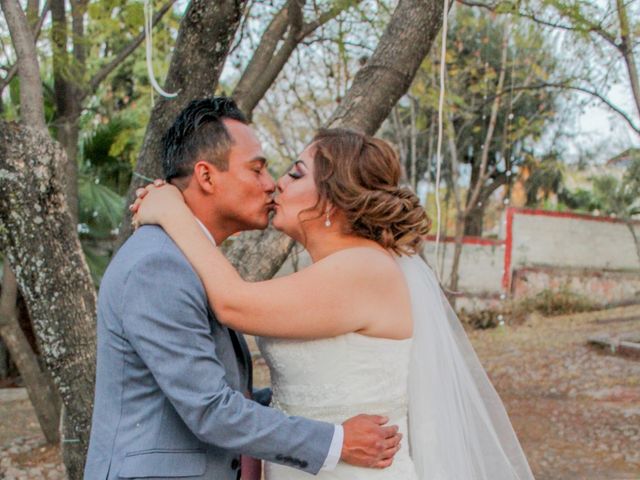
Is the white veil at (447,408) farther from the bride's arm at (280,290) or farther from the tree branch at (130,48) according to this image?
the tree branch at (130,48)

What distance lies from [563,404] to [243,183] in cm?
665

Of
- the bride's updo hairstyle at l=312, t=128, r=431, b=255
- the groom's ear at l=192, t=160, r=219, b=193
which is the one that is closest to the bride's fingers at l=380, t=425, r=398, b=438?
the bride's updo hairstyle at l=312, t=128, r=431, b=255

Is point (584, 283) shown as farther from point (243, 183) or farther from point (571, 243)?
point (243, 183)

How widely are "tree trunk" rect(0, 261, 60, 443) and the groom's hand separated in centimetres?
540

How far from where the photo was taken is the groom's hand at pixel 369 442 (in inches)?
81.3

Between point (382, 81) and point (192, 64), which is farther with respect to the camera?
point (382, 81)

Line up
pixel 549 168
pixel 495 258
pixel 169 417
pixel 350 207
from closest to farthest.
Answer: pixel 169 417 < pixel 350 207 < pixel 495 258 < pixel 549 168

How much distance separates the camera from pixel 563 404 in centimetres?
793

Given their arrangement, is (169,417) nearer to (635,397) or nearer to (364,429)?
(364,429)

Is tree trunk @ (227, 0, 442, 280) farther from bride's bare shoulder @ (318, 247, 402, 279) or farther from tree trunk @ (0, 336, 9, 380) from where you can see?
tree trunk @ (0, 336, 9, 380)

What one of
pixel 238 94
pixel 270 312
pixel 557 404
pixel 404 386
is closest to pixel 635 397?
pixel 557 404

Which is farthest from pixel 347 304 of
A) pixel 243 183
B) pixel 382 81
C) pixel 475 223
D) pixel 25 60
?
pixel 475 223

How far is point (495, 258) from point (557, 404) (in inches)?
287

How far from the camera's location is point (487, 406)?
2.65 meters
